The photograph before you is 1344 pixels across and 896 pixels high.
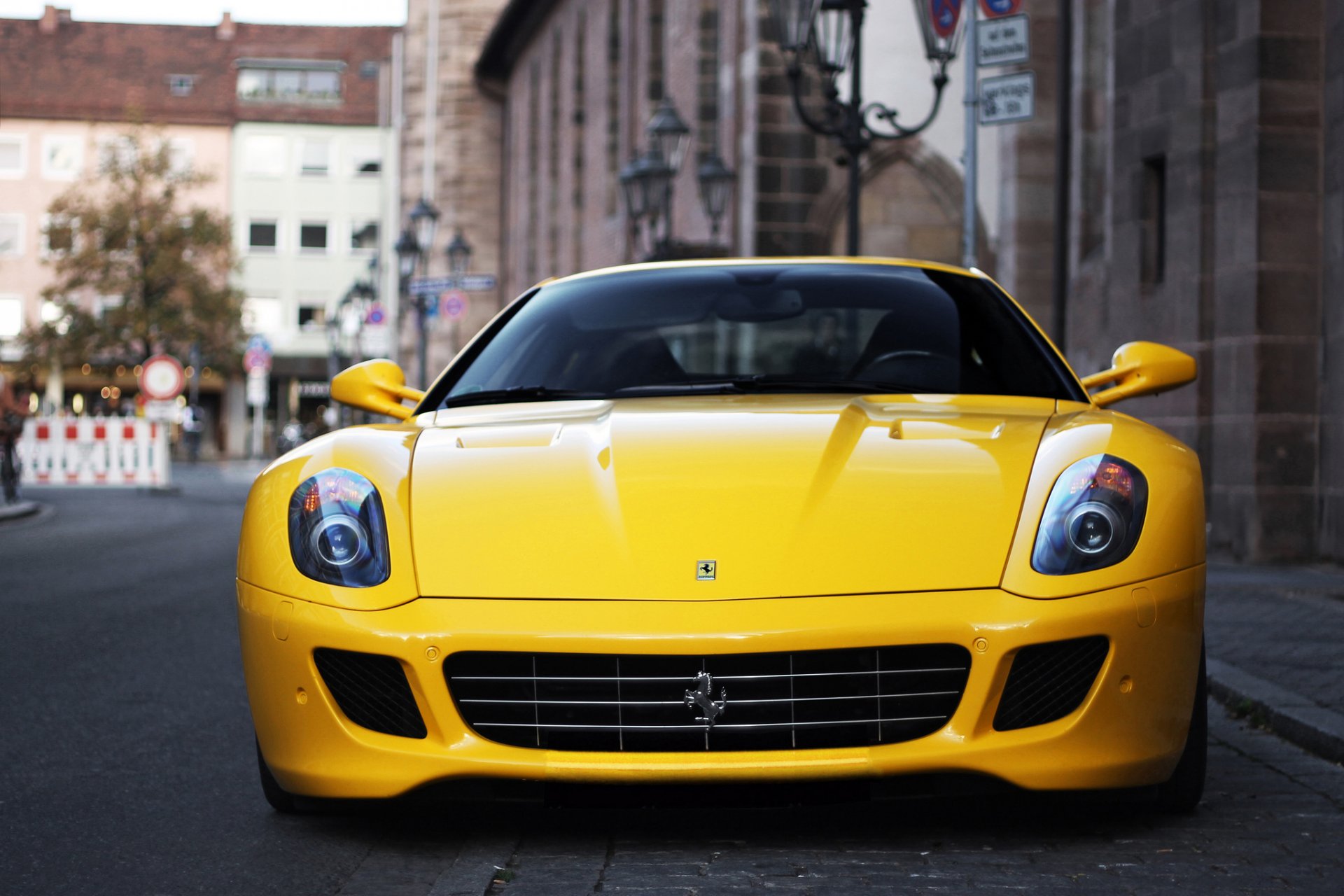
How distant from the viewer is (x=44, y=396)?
2591 inches

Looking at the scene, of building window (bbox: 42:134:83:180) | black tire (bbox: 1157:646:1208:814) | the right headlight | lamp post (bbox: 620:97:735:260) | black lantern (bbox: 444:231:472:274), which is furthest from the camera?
building window (bbox: 42:134:83:180)

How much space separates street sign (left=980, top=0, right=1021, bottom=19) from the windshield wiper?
8.33 m

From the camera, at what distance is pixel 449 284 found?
26.9 meters

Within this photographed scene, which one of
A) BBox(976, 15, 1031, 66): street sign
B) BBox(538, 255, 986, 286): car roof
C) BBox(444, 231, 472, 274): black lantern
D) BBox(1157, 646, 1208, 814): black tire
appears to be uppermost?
BBox(976, 15, 1031, 66): street sign

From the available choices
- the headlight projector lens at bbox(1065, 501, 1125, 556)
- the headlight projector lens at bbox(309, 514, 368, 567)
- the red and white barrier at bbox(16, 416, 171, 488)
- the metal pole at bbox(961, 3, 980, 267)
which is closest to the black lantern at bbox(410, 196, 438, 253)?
the red and white barrier at bbox(16, 416, 171, 488)

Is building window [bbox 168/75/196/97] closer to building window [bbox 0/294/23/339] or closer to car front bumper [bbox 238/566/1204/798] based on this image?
building window [bbox 0/294/23/339]

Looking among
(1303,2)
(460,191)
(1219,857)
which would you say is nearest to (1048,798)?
(1219,857)

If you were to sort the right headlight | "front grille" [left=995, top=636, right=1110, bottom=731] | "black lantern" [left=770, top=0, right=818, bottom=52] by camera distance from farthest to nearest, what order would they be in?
"black lantern" [left=770, top=0, right=818, bottom=52] → the right headlight → "front grille" [left=995, top=636, right=1110, bottom=731]

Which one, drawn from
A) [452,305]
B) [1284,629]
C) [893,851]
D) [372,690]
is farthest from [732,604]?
[452,305]

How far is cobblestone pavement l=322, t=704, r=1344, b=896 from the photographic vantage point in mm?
3633

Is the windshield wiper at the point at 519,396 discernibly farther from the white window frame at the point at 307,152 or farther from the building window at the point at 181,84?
the building window at the point at 181,84

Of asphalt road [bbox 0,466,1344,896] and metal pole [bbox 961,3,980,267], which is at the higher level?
metal pole [bbox 961,3,980,267]

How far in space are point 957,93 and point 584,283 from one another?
20.3 meters

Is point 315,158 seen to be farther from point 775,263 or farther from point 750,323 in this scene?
point 750,323
